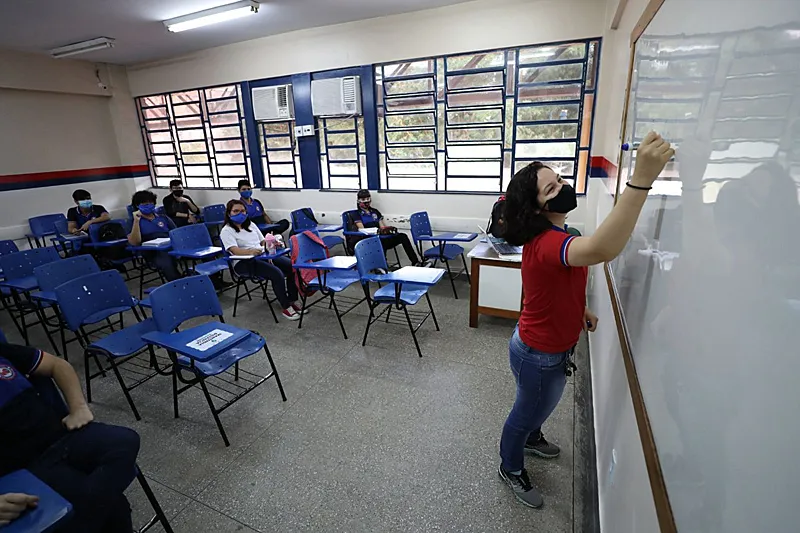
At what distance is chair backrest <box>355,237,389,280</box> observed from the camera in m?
3.49

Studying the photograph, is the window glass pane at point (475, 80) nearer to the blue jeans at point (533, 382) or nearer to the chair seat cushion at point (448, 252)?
the chair seat cushion at point (448, 252)

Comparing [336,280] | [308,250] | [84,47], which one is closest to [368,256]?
[336,280]

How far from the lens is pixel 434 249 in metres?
4.87

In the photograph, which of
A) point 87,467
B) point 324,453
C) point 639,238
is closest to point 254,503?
point 324,453

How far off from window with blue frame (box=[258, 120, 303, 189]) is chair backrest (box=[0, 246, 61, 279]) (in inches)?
128

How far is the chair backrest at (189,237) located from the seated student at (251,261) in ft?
2.05

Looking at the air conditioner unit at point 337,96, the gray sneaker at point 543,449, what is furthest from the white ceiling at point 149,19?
the gray sneaker at point 543,449

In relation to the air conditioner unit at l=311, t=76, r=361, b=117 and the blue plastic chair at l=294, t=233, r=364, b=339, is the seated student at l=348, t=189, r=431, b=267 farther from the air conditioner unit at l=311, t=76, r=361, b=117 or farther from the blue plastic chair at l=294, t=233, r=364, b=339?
the air conditioner unit at l=311, t=76, r=361, b=117

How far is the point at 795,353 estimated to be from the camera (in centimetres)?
44

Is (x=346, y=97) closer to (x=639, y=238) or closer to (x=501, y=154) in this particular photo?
(x=501, y=154)

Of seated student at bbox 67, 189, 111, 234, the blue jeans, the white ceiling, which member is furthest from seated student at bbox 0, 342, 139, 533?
seated student at bbox 67, 189, 111, 234

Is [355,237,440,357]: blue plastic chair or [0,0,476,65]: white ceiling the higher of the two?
[0,0,476,65]: white ceiling

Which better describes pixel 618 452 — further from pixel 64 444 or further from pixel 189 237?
pixel 189 237

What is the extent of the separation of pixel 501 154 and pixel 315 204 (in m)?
3.07
